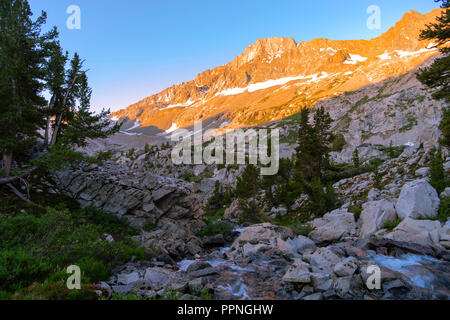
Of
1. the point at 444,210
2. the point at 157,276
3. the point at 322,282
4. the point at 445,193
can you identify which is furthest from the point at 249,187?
the point at 322,282

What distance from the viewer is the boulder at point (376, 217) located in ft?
43.9

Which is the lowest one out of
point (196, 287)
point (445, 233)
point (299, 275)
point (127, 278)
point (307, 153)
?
point (127, 278)

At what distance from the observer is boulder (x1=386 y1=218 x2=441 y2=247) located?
10266 millimetres

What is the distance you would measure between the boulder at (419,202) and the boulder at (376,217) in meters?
0.47

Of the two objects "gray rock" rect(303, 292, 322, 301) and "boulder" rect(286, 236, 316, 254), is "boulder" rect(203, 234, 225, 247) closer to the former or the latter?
A: "boulder" rect(286, 236, 316, 254)

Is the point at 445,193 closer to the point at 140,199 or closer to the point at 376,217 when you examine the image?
the point at 376,217

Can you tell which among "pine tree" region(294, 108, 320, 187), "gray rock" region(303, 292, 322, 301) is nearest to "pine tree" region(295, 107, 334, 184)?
"pine tree" region(294, 108, 320, 187)

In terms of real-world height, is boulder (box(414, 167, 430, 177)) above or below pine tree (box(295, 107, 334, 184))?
below

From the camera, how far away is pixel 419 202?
1232cm

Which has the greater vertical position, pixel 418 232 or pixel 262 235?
pixel 418 232

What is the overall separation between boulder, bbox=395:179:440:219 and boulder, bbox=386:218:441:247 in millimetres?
1126

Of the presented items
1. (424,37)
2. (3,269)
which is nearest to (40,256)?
(3,269)

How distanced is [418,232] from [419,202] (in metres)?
2.40
